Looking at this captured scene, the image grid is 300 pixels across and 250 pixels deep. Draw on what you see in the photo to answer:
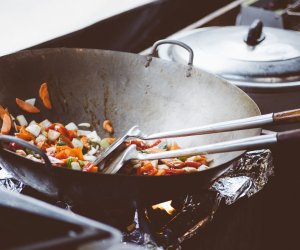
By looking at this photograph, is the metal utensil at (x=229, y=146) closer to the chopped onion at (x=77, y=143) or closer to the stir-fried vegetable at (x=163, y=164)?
the stir-fried vegetable at (x=163, y=164)

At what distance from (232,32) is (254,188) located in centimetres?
99

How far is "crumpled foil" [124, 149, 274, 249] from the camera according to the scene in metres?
1.39

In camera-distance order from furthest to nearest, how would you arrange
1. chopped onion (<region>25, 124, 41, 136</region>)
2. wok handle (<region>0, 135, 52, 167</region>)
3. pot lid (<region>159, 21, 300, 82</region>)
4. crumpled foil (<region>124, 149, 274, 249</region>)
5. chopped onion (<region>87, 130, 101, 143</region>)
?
pot lid (<region>159, 21, 300, 82</region>)
chopped onion (<region>87, 130, 101, 143</region>)
chopped onion (<region>25, 124, 41, 136</region>)
crumpled foil (<region>124, 149, 274, 249</region>)
wok handle (<region>0, 135, 52, 167</region>)

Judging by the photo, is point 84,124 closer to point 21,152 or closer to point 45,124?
point 45,124

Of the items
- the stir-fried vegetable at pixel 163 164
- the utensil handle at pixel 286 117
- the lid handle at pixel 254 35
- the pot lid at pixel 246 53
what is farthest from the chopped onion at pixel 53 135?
the lid handle at pixel 254 35

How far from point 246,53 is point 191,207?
889 millimetres

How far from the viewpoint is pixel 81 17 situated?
2.46 meters

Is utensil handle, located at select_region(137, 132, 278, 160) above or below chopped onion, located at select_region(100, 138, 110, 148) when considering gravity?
above

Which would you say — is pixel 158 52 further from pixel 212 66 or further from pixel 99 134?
pixel 99 134

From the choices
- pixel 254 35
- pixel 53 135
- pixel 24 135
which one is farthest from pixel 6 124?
pixel 254 35

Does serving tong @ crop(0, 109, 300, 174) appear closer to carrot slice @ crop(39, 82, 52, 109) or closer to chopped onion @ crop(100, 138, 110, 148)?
chopped onion @ crop(100, 138, 110, 148)

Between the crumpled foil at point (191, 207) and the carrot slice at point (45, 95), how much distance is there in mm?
379

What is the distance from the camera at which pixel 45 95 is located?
185 cm

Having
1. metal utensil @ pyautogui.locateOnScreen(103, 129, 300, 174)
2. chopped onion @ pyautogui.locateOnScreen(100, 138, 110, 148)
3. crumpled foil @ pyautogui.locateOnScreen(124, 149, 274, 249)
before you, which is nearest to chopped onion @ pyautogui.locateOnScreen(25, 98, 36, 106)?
chopped onion @ pyautogui.locateOnScreen(100, 138, 110, 148)
